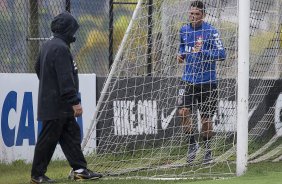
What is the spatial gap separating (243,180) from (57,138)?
199 cm

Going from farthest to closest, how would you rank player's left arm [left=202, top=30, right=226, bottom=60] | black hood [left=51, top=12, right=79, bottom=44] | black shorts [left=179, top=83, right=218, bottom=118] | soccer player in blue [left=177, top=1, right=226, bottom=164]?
1. black shorts [left=179, top=83, right=218, bottom=118]
2. soccer player in blue [left=177, top=1, right=226, bottom=164]
3. player's left arm [left=202, top=30, right=226, bottom=60]
4. black hood [left=51, top=12, right=79, bottom=44]

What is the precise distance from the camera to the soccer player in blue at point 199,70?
33.3ft

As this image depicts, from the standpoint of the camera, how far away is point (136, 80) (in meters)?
11.3

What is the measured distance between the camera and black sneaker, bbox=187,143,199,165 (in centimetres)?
1028

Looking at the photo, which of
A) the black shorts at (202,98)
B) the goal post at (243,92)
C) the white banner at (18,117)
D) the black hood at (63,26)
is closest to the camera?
the goal post at (243,92)

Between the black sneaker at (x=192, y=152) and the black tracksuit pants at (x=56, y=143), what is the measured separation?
4.85 feet

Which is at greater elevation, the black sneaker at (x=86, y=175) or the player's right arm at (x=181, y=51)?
the player's right arm at (x=181, y=51)

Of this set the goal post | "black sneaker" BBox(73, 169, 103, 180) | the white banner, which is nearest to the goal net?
the goal post

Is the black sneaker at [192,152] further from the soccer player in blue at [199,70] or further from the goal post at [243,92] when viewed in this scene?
the goal post at [243,92]

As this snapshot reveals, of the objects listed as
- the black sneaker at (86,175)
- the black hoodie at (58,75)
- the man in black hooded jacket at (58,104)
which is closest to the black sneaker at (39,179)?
the man in black hooded jacket at (58,104)

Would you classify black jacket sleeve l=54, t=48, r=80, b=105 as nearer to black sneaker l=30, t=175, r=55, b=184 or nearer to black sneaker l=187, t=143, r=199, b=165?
black sneaker l=30, t=175, r=55, b=184

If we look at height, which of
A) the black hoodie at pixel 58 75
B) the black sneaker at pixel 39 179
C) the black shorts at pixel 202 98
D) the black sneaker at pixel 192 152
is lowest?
the black sneaker at pixel 39 179

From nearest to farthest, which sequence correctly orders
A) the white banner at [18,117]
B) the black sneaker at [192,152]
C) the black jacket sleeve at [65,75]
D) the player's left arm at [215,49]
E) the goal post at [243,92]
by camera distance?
the black jacket sleeve at [65,75], the goal post at [243,92], the player's left arm at [215,49], the black sneaker at [192,152], the white banner at [18,117]

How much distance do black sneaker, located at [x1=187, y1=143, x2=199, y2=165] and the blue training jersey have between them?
0.75m
